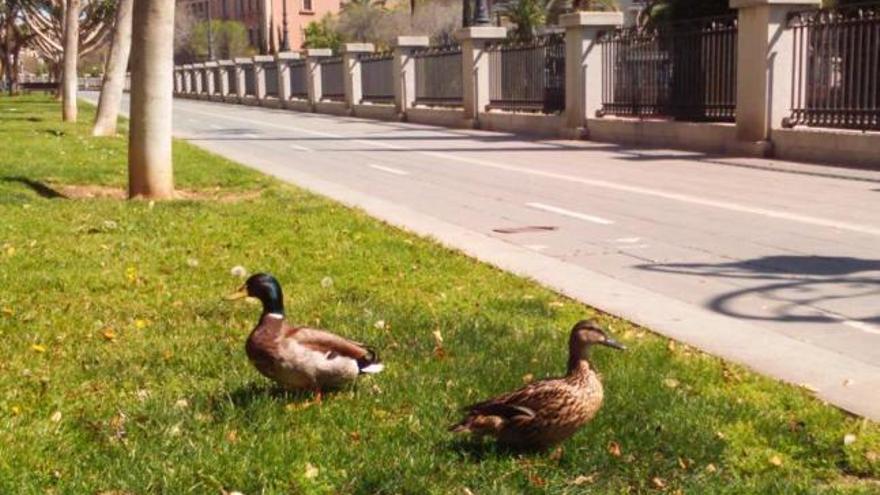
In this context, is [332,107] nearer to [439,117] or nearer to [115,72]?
[439,117]

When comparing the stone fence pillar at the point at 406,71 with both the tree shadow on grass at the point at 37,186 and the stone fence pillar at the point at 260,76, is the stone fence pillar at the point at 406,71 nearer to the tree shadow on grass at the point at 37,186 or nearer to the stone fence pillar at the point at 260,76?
the stone fence pillar at the point at 260,76

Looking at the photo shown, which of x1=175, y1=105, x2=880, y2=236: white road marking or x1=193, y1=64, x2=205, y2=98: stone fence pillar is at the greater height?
x1=193, y1=64, x2=205, y2=98: stone fence pillar

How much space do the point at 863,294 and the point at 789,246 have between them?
2083mm

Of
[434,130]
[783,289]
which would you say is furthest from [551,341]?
[434,130]

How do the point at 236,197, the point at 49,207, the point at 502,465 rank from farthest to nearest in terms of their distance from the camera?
Result: the point at 236,197 < the point at 49,207 < the point at 502,465

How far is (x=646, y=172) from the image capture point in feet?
55.9

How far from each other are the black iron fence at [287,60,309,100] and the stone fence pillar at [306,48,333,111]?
933 mm

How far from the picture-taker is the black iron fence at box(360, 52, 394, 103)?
38.9 metres

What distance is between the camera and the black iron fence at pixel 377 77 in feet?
128

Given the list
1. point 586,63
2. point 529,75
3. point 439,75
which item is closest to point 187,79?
point 439,75

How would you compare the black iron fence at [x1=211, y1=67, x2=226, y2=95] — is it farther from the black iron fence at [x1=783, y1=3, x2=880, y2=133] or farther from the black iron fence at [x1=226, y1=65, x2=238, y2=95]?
the black iron fence at [x1=783, y1=3, x2=880, y2=133]

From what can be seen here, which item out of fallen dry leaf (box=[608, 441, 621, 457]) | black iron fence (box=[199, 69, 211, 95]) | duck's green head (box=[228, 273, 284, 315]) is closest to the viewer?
fallen dry leaf (box=[608, 441, 621, 457])

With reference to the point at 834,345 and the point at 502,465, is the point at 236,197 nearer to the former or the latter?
the point at 834,345

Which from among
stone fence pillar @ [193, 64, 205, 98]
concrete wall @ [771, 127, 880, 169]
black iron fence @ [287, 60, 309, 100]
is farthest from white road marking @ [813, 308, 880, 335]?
stone fence pillar @ [193, 64, 205, 98]
